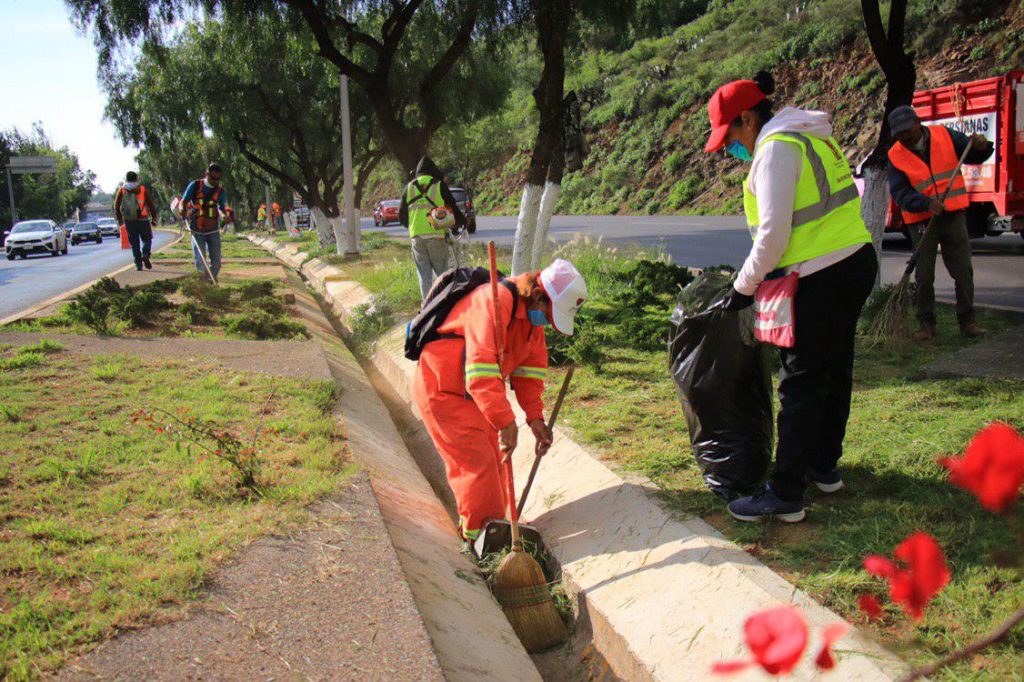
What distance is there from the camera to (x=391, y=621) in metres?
3.08

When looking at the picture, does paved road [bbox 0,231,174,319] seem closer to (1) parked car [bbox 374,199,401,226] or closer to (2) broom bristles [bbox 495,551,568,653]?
(2) broom bristles [bbox 495,551,568,653]

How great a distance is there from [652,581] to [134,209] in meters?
14.1

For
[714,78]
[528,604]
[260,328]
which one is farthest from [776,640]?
[714,78]

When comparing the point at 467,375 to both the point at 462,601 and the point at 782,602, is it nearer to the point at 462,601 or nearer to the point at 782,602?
the point at 462,601

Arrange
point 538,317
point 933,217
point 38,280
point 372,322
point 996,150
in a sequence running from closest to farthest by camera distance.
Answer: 1. point 538,317
2. point 933,217
3. point 372,322
4. point 996,150
5. point 38,280

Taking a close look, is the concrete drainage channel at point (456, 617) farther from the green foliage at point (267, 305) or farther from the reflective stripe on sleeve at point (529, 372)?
the green foliage at point (267, 305)

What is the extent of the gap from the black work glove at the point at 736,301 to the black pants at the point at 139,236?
46.6ft

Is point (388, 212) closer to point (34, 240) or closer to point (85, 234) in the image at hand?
point (34, 240)

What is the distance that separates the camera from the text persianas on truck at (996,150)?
1322cm

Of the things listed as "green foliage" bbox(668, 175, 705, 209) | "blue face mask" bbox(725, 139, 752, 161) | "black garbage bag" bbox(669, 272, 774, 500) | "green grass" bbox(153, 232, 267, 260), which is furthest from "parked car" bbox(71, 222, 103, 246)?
"blue face mask" bbox(725, 139, 752, 161)

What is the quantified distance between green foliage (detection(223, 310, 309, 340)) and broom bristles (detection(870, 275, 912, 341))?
18.8 feet

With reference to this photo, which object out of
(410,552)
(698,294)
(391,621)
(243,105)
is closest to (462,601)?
(410,552)

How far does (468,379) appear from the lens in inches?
162

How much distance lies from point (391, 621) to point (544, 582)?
115 centimetres
